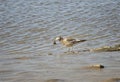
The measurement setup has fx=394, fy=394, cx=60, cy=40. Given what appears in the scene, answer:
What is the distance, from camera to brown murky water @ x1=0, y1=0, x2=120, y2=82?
24.2 feet

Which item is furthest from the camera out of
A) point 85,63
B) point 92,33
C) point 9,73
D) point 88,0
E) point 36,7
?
point 88,0

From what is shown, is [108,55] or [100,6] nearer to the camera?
[108,55]

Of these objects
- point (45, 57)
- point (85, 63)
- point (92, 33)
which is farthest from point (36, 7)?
point (85, 63)

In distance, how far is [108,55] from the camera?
9312 mm

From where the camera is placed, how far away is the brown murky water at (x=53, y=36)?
24.2 feet

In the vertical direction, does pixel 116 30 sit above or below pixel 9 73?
below

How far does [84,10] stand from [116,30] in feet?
13.1

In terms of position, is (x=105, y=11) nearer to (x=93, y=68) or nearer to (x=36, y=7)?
(x=36, y=7)

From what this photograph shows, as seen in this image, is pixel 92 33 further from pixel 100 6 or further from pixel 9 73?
pixel 9 73

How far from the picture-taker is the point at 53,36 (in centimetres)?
1325

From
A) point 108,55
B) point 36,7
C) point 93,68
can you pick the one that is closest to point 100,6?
point 36,7

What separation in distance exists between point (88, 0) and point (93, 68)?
12.5 m

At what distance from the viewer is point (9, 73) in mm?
7488

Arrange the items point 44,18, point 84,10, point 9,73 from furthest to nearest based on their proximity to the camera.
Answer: point 84,10
point 44,18
point 9,73
